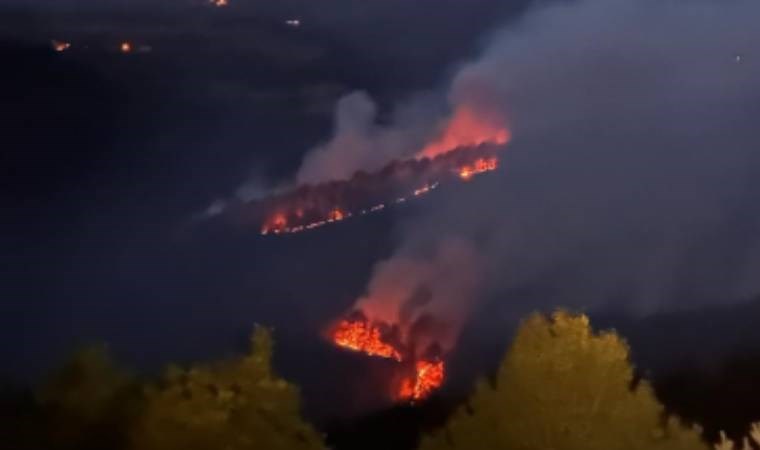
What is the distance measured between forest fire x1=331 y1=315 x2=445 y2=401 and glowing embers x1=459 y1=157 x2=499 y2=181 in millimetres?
19497

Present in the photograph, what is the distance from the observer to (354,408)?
149ft

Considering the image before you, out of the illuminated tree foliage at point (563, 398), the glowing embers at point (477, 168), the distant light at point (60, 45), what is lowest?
the glowing embers at point (477, 168)

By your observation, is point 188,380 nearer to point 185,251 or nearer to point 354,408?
point 354,408

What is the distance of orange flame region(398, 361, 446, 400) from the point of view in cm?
5078

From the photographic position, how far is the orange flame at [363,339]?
5489 cm

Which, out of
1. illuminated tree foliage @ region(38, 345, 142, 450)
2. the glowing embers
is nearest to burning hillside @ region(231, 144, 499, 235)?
the glowing embers

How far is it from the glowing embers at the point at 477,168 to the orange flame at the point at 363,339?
816 inches

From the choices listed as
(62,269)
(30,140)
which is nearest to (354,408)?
(62,269)

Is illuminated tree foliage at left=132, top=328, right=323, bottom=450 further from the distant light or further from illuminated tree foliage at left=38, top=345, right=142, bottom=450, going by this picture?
the distant light

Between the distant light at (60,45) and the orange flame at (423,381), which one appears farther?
the distant light at (60,45)

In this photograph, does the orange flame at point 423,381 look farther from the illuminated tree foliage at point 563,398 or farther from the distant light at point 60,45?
the illuminated tree foliage at point 563,398

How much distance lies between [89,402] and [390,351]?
133 feet

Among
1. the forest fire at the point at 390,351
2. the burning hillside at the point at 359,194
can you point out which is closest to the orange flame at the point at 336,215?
the burning hillside at the point at 359,194

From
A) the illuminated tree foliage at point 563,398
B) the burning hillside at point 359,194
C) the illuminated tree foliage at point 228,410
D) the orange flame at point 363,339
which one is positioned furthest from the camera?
the burning hillside at point 359,194
